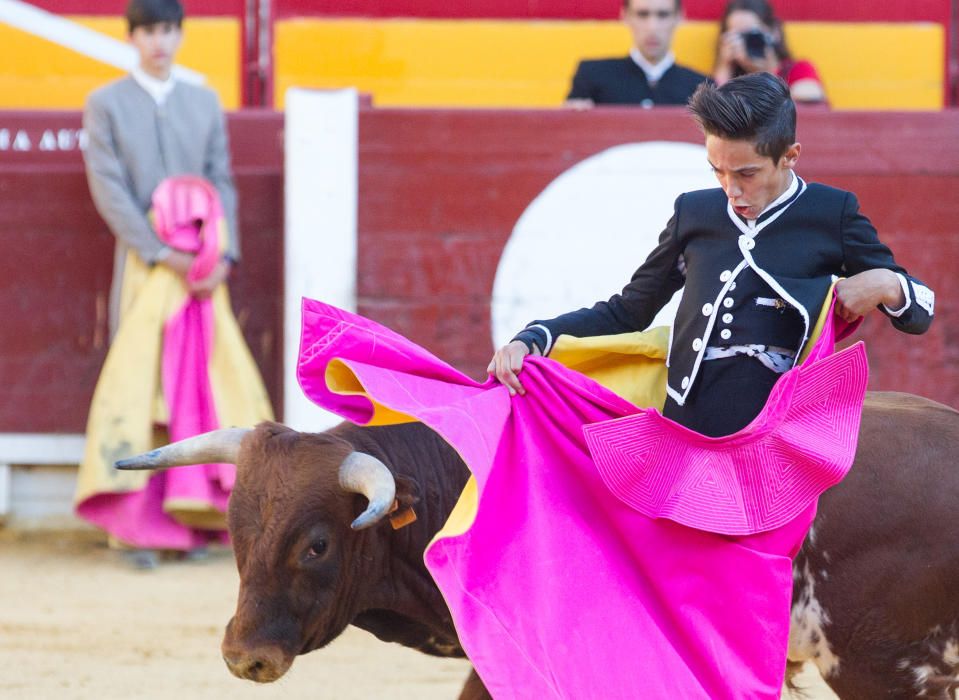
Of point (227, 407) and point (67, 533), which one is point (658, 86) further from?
point (67, 533)

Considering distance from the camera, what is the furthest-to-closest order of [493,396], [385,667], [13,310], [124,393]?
[13,310] < [124,393] < [385,667] < [493,396]

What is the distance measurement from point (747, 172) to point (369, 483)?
0.78m

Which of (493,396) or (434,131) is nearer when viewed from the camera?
(493,396)

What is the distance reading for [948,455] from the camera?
2.58 meters

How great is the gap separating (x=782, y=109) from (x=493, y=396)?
2.08 ft

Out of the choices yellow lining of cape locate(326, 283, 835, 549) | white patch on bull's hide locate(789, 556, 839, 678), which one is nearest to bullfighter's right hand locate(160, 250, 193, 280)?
yellow lining of cape locate(326, 283, 835, 549)

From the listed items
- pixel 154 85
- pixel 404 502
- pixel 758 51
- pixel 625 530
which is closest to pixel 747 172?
pixel 625 530

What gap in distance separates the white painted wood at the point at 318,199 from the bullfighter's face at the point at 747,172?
3.01 m

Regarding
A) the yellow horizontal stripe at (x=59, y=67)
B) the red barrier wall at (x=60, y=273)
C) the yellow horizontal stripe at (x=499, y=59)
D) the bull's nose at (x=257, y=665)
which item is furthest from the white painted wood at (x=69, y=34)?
the bull's nose at (x=257, y=665)

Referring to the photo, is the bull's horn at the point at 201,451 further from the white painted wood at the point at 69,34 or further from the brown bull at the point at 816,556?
the white painted wood at the point at 69,34

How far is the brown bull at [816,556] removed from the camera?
8.11 ft

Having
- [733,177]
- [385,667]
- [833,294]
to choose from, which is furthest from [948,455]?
[385,667]

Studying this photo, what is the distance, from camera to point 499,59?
6309mm

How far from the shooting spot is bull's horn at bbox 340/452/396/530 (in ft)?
7.83
